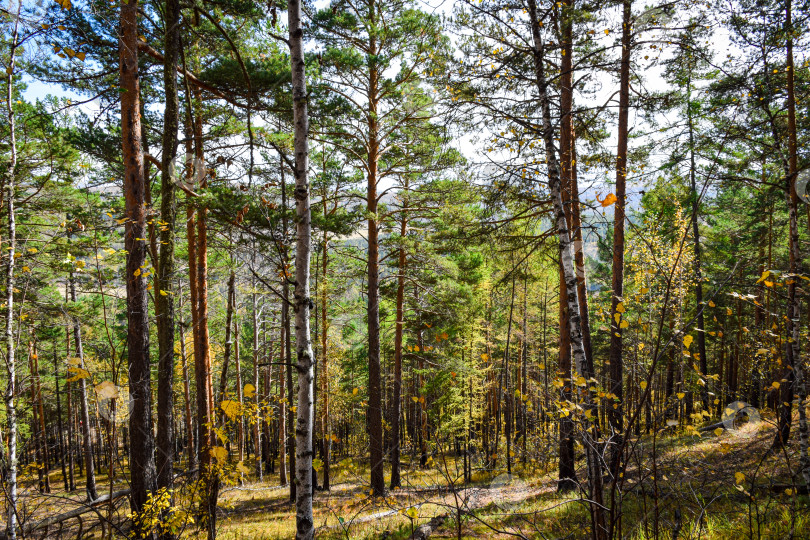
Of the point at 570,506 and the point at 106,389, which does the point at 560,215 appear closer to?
the point at 106,389

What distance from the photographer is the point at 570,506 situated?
7273 millimetres

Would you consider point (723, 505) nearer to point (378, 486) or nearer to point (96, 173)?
point (378, 486)

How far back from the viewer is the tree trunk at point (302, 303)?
306 cm

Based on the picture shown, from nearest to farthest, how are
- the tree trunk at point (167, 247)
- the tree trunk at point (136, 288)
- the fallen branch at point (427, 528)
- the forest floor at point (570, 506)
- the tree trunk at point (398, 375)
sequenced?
the forest floor at point (570, 506) < the tree trunk at point (167, 247) < the tree trunk at point (136, 288) < the fallen branch at point (427, 528) < the tree trunk at point (398, 375)

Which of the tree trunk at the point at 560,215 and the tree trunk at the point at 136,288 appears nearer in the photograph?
the tree trunk at the point at 136,288

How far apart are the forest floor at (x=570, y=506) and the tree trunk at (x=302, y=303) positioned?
666mm

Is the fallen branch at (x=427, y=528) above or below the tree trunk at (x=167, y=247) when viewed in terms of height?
below

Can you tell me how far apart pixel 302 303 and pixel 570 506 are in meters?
6.94

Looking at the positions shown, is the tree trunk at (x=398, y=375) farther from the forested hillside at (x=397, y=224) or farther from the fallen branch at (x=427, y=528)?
the fallen branch at (x=427, y=528)

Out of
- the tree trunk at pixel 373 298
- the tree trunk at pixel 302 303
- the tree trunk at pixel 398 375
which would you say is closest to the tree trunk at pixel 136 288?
the tree trunk at pixel 302 303

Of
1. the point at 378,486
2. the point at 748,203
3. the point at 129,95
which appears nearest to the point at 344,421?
the point at 378,486

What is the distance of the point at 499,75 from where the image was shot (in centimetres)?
549

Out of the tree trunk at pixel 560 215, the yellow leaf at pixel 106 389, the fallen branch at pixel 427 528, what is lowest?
the fallen branch at pixel 427 528

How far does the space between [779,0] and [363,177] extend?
826cm
